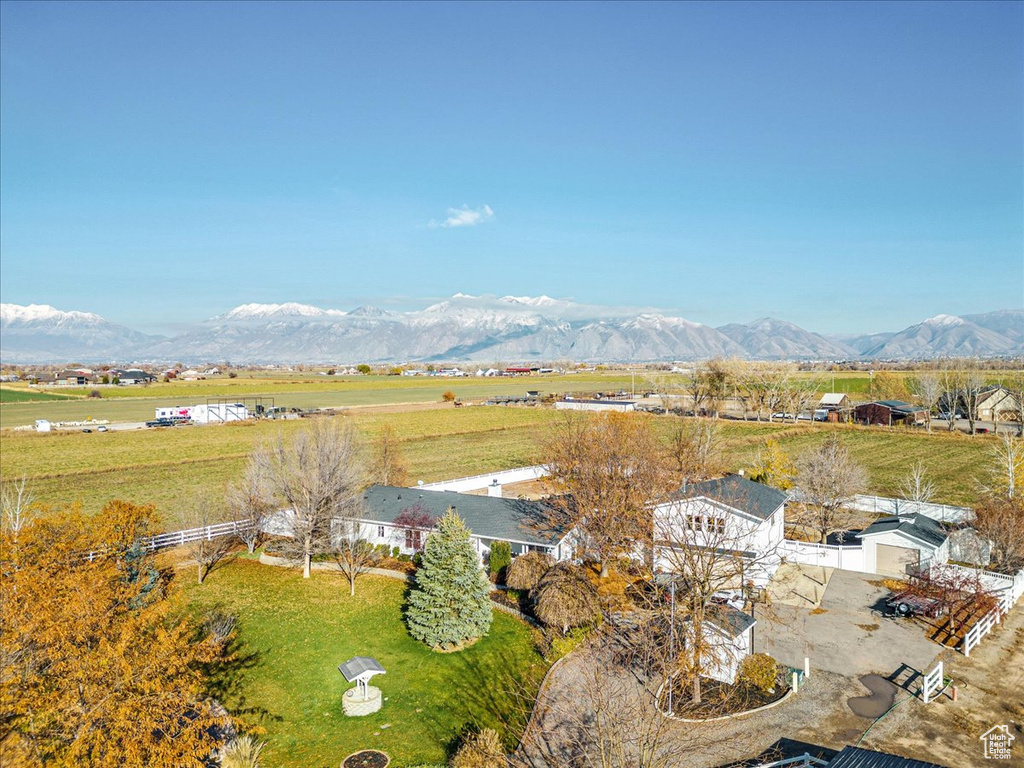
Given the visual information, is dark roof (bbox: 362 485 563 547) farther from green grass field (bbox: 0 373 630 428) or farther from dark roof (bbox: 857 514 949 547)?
green grass field (bbox: 0 373 630 428)

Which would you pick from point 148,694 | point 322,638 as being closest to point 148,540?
point 322,638

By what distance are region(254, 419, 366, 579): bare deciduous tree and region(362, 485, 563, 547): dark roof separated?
252cm

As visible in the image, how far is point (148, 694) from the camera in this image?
15.5 m

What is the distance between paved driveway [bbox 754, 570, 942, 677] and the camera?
23750 mm

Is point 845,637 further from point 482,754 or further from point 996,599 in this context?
point 482,754

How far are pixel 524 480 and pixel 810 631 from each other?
31379 millimetres

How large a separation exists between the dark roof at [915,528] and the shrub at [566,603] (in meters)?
17.2

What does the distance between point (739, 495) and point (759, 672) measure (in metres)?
12.5

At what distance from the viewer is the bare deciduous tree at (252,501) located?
1457 inches

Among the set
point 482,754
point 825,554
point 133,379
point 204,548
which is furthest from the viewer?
point 133,379

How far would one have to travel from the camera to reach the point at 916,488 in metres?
44.1

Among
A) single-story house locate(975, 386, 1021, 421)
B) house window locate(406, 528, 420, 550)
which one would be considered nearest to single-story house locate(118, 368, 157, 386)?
house window locate(406, 528, 420, 550)

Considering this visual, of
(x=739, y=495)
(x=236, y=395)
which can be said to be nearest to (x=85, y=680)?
(x=739, y=495)

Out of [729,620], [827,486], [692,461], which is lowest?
[729,620]
